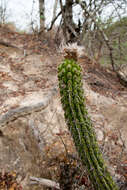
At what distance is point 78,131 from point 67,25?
5041 millimetres

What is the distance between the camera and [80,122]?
4.31 ft

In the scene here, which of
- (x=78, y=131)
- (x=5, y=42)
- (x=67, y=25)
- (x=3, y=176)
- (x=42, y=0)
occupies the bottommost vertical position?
(x=3, y=176)

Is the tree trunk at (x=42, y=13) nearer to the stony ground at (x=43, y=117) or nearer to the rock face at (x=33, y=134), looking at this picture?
the stony ground at (x=43, y=117)

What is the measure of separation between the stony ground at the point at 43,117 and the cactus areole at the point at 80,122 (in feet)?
1.18

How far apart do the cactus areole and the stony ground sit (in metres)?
0.36

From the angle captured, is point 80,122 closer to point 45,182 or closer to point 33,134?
point 45,182

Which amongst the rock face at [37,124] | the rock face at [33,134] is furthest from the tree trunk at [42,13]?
the rock face at [33,134]

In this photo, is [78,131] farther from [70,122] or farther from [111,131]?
[111,131]

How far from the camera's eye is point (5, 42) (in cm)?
566

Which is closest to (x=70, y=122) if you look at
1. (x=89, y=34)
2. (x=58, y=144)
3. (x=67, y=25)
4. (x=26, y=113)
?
(x=58, y=144)

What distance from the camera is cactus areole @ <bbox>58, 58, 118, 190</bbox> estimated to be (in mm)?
1242

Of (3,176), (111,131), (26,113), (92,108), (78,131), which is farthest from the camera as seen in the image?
(92,108)

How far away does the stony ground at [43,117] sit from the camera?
2.04m

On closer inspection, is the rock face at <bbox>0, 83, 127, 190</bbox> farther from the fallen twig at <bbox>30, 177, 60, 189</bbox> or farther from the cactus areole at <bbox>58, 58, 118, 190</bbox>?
the cactus areole at <bbox>58, 58, 118, 190</bbox>
